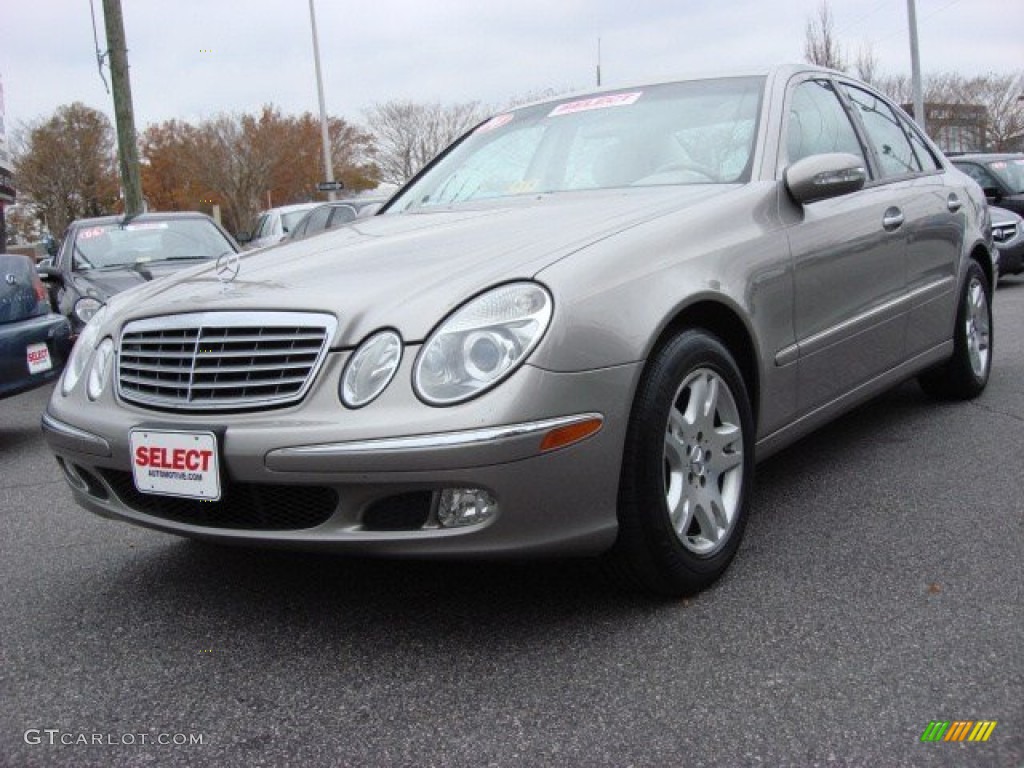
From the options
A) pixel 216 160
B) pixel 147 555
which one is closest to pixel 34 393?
pixel 147 555

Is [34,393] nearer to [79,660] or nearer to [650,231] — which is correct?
[79,660]

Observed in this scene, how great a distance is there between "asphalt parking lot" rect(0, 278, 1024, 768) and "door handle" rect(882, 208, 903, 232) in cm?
99

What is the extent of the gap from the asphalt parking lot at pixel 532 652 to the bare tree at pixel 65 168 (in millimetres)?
49722

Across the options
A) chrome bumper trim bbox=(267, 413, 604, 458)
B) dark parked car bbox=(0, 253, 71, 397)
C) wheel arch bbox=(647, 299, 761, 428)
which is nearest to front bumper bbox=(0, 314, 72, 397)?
dark parked car bbox=(0, 253, 71, 397)

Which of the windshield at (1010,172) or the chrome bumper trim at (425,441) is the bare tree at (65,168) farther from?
the chrome bumper trim at (425,441)

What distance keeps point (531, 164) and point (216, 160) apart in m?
49.1

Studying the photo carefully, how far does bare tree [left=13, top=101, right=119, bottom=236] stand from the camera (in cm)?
4825

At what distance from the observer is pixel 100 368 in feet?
9.32

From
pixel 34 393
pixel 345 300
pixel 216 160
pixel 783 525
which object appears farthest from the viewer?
pixel 216 160

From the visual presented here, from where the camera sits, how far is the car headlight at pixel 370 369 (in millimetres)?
2289

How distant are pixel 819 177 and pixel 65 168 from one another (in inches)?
2035

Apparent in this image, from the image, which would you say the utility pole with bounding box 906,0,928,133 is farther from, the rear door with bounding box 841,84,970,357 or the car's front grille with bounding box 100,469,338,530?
the car's front grille with bounding box 100,469,338,530

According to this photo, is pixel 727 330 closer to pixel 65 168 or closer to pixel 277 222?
pixel 277 222

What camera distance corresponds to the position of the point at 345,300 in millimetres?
2447
